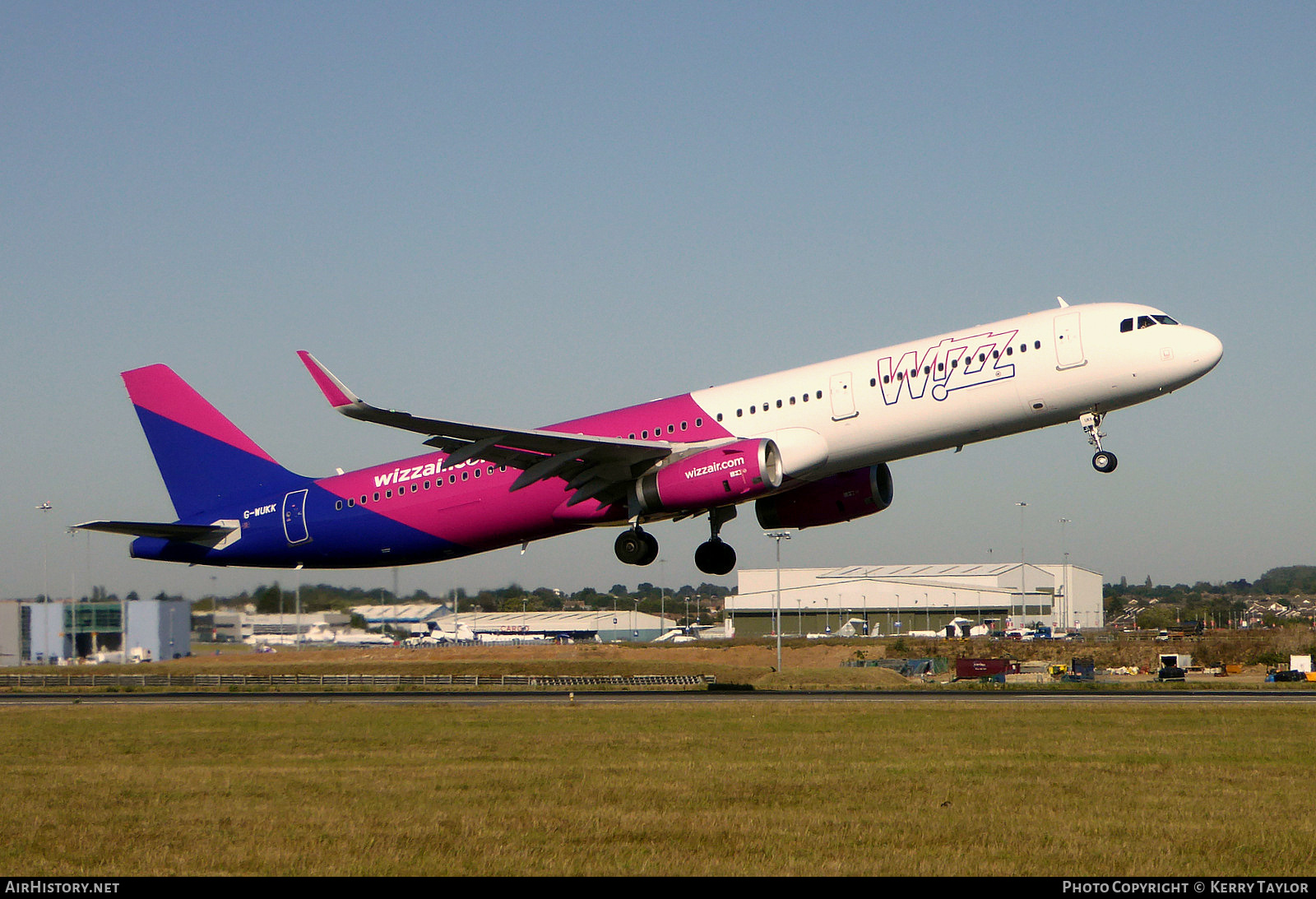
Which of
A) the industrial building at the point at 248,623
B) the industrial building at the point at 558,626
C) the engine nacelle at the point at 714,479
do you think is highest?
the engine nacelle at the point at 714,479

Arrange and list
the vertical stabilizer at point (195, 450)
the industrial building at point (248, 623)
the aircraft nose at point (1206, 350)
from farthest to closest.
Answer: the industrial building at point (248, 623), the vertical stabilizer at point (195, 450), the aircraft nose at point (1206, 350)

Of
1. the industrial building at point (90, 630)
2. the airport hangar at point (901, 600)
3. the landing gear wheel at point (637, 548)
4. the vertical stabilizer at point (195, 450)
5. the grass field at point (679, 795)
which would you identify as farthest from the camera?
the airport hangar at point (901, 600)

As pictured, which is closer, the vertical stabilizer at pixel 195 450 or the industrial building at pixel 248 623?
the vertical stabilizer at pixel 195 450

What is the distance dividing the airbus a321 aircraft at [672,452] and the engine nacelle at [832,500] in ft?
0.16

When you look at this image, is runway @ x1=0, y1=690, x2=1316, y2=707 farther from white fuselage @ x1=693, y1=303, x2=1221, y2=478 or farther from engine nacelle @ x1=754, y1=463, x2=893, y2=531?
white fuselage @ x1=693, y1=303, x2=1221, y2=478

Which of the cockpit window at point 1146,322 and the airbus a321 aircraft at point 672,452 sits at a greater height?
the cockpit window at point 1146,322

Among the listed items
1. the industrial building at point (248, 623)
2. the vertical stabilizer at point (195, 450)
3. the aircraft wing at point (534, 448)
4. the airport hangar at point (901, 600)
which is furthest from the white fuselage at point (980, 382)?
the airport hangar at point (901, 600)

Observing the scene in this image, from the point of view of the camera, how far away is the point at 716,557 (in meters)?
37.8

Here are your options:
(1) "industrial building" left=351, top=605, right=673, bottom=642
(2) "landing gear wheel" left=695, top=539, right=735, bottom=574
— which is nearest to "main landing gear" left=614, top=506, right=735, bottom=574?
(2) "landing gear wheel" left=695, top=539, right=735, bottom=574

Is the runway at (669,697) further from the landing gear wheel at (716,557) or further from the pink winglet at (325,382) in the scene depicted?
the pink winglet at (325,382)

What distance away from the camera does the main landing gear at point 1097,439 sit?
3045 centimetres

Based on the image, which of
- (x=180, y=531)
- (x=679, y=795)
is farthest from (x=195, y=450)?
(x=679, y=795)

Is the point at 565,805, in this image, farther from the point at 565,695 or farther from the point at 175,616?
the point at 175,616
